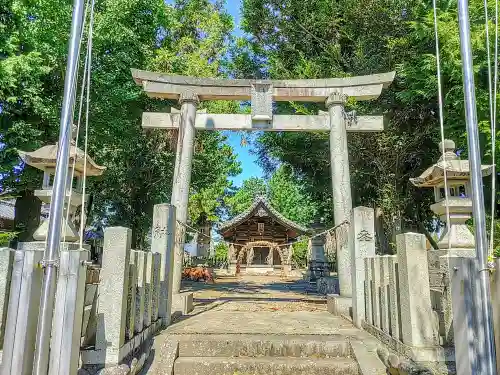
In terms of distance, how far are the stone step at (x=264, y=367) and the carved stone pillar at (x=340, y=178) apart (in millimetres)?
2800

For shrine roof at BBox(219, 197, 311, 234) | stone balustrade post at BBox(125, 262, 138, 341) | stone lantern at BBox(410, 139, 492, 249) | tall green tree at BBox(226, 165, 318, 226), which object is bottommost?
stone balustrade post at BBox(125, 262, 138, 341)

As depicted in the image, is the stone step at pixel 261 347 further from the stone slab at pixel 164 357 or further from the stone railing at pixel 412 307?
the stone railing at pixel 412 307

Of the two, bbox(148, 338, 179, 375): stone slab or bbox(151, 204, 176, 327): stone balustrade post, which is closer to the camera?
bbox(148, 338, 179, 375): stone slab

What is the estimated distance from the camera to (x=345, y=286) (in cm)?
657

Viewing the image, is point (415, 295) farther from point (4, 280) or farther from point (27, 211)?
point (27, 211)

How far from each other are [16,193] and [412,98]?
41.1 ft

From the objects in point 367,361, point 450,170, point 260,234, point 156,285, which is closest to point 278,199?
point 260,234

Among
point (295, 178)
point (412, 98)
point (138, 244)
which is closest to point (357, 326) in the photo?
point (412, 98)

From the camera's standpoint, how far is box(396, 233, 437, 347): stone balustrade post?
3322 mm

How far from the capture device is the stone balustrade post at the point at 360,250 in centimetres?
522

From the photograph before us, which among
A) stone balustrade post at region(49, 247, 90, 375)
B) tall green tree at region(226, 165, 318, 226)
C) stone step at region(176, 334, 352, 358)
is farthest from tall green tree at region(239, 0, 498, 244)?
tall green tree at region(226, 165, 318, 226)

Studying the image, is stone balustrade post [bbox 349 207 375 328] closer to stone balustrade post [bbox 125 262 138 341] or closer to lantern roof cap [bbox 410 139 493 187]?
lantern roof cap [bbox 410 139 493 187]

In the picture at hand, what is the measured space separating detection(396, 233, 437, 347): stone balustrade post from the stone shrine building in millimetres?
20000

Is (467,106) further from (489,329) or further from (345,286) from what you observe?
(345,286)
